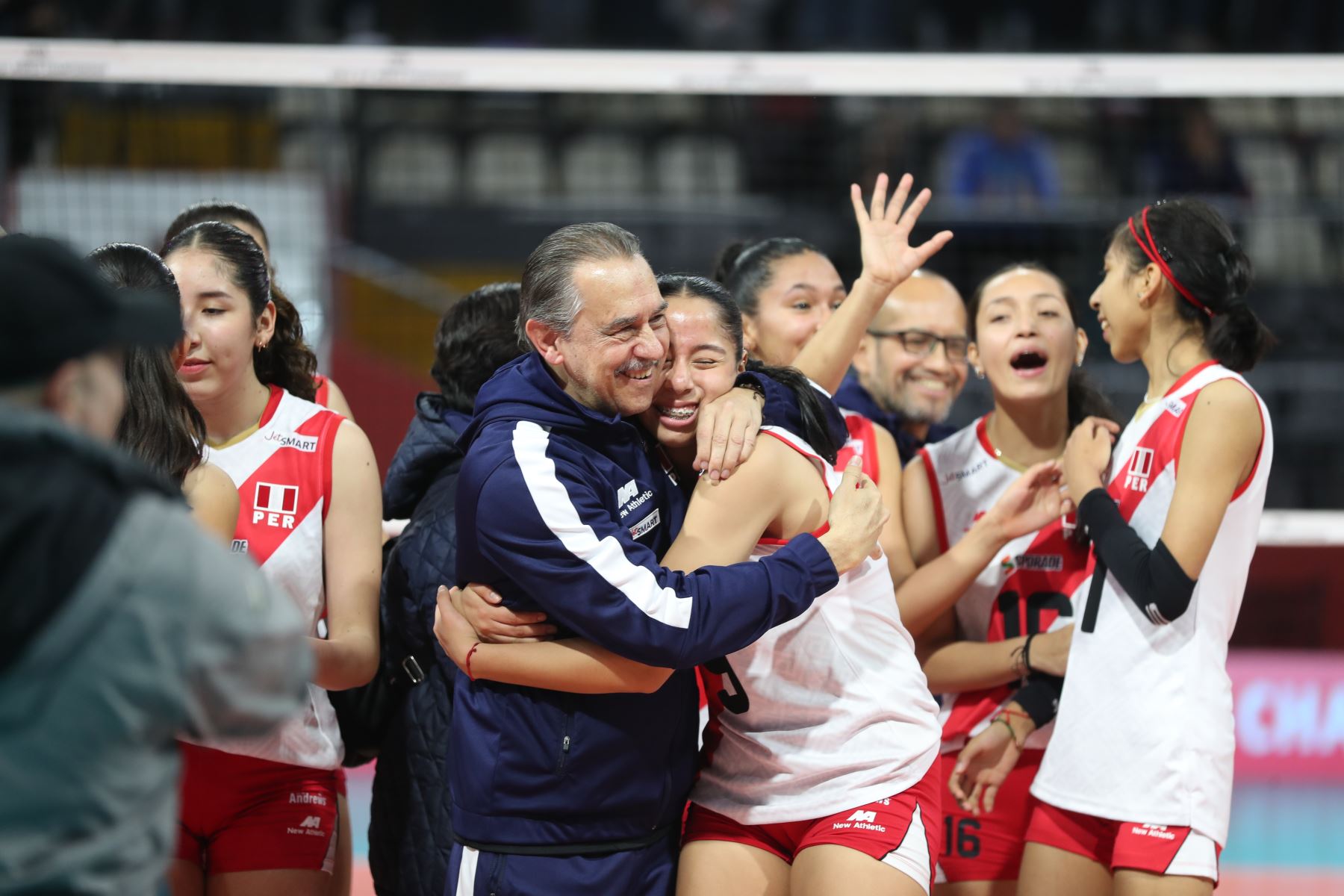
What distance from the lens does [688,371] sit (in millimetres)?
3410

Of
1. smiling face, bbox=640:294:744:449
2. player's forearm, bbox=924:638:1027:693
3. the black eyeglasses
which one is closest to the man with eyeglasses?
the black eyeglasses

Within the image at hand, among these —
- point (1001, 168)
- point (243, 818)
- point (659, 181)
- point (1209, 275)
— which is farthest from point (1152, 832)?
point (659, 181)

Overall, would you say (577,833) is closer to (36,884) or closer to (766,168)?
(36,884)

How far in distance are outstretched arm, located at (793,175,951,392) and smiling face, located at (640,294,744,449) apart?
579 mm

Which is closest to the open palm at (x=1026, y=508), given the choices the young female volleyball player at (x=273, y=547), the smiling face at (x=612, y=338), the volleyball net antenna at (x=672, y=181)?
the smiling face at (x=612, y=338)

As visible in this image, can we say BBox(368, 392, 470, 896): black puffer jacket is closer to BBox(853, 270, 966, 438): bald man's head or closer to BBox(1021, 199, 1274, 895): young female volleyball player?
BBox(1021, 199, 1274, 895): young female volleyball player

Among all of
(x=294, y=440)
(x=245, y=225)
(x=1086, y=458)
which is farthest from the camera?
(x=245, y=225)

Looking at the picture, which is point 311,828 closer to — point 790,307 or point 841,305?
point 841,305

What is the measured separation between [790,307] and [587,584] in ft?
6.43

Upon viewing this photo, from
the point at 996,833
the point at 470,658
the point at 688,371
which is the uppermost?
the point at 688,371

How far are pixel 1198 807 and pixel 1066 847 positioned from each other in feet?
1.30

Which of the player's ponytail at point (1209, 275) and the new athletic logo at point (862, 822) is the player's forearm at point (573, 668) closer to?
the new athletic logo at point (862, 822)

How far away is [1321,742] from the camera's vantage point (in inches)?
282

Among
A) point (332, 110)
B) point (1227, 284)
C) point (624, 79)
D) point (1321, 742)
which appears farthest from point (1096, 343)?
point (332, 110)
